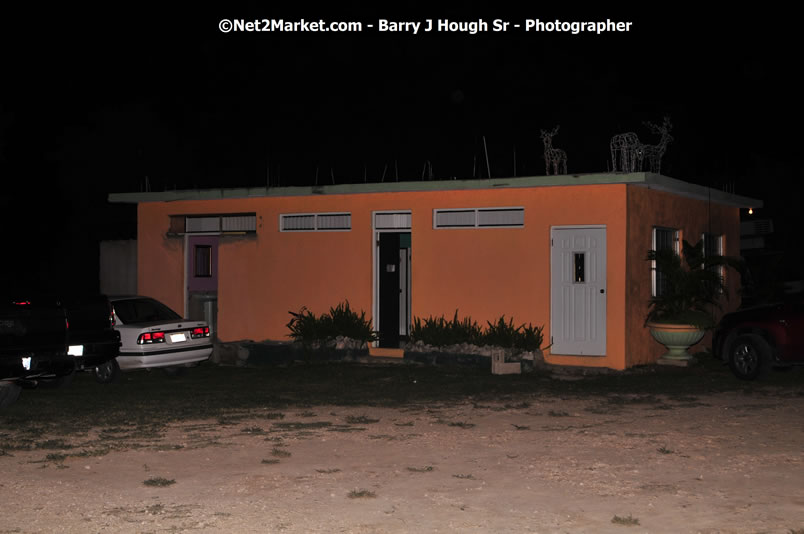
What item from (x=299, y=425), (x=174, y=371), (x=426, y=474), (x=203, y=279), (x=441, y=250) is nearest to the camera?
(x=426, y=474)

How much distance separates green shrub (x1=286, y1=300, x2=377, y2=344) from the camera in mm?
18547

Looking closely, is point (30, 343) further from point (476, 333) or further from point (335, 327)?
point (476, 333)

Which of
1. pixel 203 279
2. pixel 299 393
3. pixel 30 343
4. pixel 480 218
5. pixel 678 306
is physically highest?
pixel 480 218

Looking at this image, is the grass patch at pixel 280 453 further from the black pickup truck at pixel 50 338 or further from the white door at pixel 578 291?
the white door at pixel 578 291

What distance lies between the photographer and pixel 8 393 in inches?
489

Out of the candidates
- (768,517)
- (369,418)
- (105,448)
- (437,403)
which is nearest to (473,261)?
(437,403)

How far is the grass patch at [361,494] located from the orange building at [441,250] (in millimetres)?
9755

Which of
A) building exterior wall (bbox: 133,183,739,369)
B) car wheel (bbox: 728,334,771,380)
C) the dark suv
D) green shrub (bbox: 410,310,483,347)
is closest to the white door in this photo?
building exterior wall (bbox: 133,183,739,369)

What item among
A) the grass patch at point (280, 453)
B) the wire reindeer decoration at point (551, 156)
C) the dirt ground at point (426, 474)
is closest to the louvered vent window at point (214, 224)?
the wire reindeer decoration at point (551, 156)

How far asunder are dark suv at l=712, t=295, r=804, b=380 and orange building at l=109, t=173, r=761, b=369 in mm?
1831

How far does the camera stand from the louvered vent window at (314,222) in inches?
770

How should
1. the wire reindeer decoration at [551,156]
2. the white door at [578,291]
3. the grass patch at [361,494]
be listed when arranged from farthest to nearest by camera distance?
1. the wire reindeer decoration at [551,156]
2. the white door at [578,291]
3. the grass patch at [361,494]

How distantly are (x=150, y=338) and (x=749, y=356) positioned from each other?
8698 mm

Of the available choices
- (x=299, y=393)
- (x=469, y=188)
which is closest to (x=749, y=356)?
(x=469, y=188)
